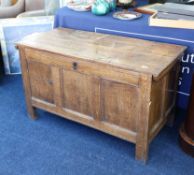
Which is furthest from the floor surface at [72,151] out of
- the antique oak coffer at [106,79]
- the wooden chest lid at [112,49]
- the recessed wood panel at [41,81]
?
the wooden chest lid at [112,49]

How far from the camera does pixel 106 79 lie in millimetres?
1516

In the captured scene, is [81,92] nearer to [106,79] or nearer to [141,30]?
[106,79]

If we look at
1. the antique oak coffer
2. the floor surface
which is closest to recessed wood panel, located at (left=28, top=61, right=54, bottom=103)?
the antique oak coffer

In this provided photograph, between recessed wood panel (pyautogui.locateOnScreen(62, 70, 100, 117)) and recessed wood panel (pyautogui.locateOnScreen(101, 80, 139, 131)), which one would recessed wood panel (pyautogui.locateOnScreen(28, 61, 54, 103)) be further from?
recessed wood panel (pyautogui.locateOnScreen(101, 80, 139, 131))

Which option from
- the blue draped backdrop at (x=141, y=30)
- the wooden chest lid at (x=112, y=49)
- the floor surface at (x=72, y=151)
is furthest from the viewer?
the blue draped backdrop at (x=141, y=30)

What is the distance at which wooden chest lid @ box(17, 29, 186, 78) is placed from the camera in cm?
145

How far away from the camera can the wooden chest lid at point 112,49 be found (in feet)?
4.74

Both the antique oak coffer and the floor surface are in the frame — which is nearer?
the antique oak coffer

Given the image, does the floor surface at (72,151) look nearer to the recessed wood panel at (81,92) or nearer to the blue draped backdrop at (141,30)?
the recessed wood panel at (81,92)

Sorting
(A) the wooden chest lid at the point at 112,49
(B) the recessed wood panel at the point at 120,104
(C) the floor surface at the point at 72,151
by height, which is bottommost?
(C) the floor surface at the point at 72,151

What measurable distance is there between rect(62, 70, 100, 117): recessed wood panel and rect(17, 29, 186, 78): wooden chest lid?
127mm

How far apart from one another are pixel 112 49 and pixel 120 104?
11.9 inches

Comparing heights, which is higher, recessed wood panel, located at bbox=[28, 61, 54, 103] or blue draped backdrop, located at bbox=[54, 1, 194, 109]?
blue draped backdrop, located at bbox=[54, 1, 194, 109]

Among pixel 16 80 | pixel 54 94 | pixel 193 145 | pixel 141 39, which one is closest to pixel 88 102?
pixel 54 94
